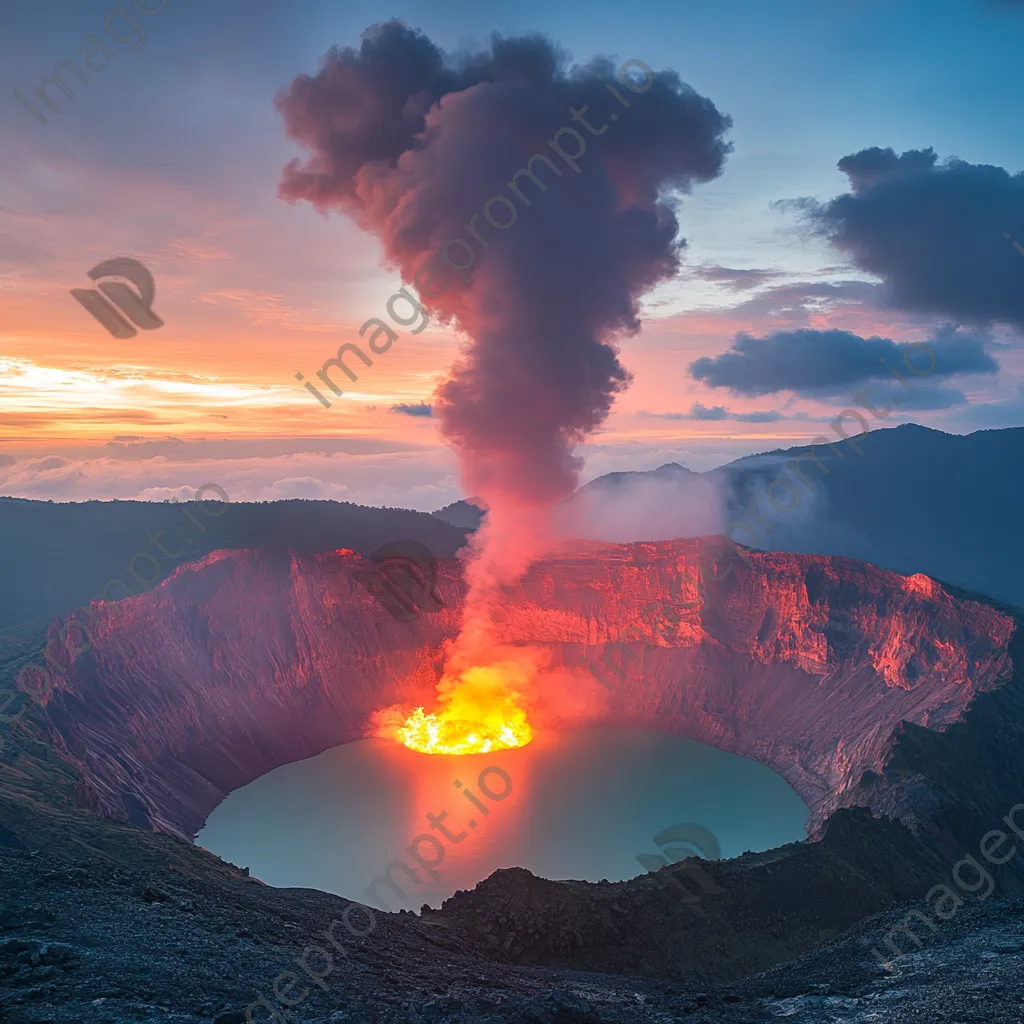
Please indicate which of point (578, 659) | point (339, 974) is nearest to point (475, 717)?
point (578, 659)

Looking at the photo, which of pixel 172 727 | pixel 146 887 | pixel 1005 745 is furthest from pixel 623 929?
pixel 172 727

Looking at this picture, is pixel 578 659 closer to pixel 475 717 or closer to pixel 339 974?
pixel 475 717

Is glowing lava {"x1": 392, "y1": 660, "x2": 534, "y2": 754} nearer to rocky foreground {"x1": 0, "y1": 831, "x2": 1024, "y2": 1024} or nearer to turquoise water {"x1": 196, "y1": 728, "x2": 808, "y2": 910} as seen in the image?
turquoise water {"x1": 196, "y1": 728, "x2": 808, "y2": 910}

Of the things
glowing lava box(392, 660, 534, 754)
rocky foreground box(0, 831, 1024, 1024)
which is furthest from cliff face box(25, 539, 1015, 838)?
rocky foreground box(0, 831, 1024, 1024)

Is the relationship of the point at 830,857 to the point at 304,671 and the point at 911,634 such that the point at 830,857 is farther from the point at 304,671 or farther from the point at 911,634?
the point at 304,671

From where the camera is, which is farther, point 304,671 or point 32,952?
point 304,671
